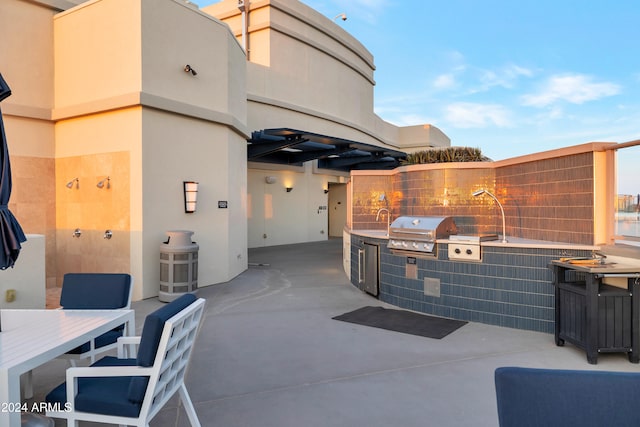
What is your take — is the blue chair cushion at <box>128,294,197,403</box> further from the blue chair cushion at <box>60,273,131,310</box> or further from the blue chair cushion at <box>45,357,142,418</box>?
the blue chair cushion at <box>60,273,131,310</box>

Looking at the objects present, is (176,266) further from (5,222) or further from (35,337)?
(35,337)

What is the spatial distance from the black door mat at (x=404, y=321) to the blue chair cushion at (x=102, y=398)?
3.18 m

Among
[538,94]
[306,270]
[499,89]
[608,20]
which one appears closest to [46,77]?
[306,270]

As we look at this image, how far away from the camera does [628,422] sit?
125cm

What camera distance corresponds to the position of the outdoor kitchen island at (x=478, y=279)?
176 inches

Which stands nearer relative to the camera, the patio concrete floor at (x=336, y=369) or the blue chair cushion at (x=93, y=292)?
the patio concrete floor at (x=336, y=369)

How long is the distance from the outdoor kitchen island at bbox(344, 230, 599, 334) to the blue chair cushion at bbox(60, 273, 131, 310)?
3.60m

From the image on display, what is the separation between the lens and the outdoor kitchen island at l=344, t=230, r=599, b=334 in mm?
4469

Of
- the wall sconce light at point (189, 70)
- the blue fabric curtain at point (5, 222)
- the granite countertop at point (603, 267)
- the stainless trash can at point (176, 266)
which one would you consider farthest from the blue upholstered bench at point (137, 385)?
the wall sconce light at point (189, 70)

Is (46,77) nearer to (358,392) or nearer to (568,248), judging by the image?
(358,392)

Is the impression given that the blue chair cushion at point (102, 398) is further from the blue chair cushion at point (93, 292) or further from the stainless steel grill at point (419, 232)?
the stainless steel grill at point (419, 232)

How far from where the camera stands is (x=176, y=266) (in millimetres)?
6184

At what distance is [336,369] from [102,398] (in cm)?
194

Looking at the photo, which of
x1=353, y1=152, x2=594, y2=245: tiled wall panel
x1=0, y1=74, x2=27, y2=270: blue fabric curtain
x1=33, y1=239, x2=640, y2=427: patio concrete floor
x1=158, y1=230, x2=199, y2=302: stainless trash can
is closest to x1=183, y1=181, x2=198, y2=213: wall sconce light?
x1=158, y1=230, x2=199, y2=302: stainless trash can
